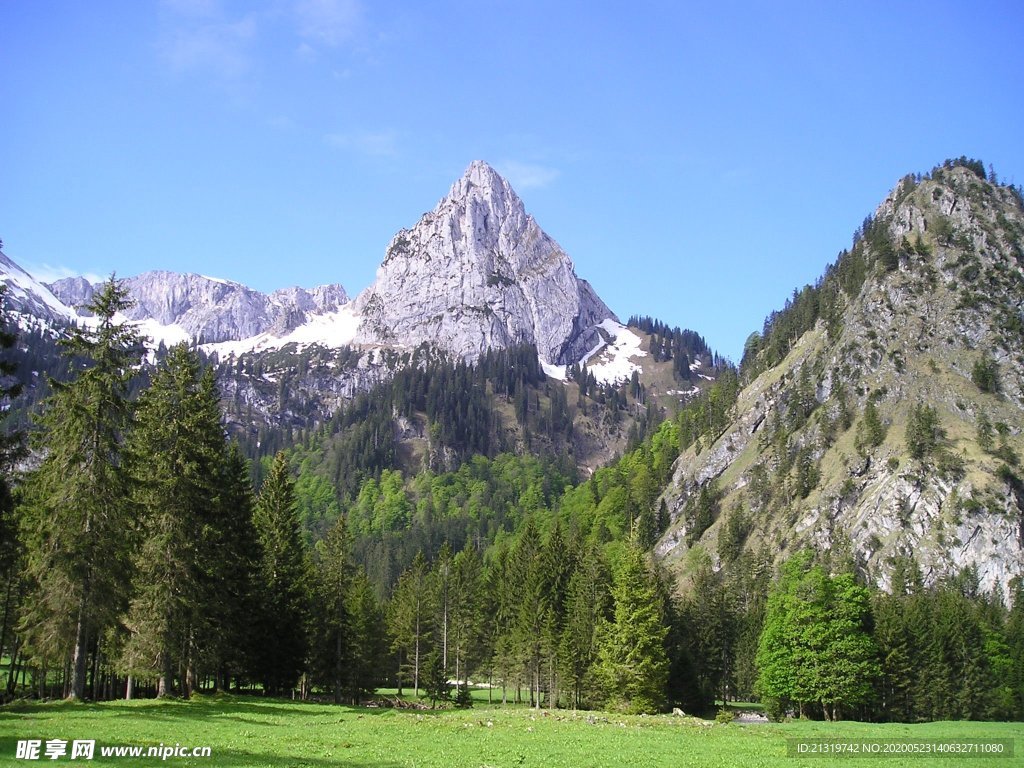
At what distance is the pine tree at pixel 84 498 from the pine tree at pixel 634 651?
112ft

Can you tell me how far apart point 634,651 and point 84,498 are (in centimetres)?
3779

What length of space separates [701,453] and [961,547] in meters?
70.2

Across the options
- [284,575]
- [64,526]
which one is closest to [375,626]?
[284,575]

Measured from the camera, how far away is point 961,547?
385 feet

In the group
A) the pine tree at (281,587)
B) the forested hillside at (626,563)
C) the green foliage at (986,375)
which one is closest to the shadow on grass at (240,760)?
the forested hillside at (626,563)


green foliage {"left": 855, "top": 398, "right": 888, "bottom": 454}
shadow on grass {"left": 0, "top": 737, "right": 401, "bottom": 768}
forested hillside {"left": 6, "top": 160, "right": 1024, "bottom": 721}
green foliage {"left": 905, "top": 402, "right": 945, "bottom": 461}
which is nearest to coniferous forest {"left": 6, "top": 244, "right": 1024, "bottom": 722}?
forested hillside {"left": 6, "top": 160, "right": 1024, "bottom": 721}

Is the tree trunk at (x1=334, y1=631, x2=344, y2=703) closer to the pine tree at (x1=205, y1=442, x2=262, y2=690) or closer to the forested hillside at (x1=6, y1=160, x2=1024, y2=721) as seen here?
the forested hillside at (x1=6, y1=160, x2=1024, y2=721)

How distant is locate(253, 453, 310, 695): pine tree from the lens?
53.6 m

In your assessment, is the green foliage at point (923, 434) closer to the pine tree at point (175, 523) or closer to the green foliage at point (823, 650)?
the green foliage at point (823, 650)

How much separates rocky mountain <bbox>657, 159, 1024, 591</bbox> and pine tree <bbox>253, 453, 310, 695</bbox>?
301ft

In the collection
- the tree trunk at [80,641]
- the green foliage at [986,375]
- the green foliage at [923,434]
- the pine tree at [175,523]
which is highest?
the green foliage at [986,375]

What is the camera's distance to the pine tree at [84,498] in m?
34.9

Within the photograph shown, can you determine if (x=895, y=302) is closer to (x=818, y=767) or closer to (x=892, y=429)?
(x=892, y=429)

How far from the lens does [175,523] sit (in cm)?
4084
